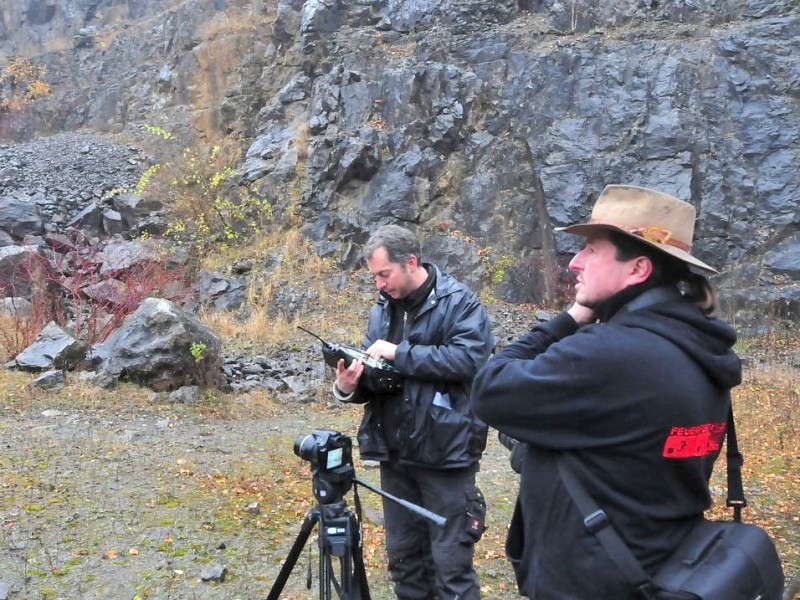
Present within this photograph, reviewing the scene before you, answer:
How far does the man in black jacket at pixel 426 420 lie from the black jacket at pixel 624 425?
1.11 m

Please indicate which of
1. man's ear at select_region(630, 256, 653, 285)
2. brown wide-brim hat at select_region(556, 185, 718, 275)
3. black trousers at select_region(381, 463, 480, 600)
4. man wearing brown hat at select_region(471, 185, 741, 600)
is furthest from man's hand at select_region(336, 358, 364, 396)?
man's ear at select_region(630, 256, 653, 285)

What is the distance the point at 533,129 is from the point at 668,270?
12.7 meters

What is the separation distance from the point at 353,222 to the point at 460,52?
4.36m

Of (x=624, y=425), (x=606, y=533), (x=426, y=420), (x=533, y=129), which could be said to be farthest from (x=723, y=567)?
(x=533, y=129)

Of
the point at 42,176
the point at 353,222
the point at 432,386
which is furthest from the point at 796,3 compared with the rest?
the point at 42,176

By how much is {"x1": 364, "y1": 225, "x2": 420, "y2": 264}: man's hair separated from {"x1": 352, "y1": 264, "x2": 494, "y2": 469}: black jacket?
0.18m

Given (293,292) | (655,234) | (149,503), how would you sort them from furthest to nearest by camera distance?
(293,292) → (149,503) → (655,234)

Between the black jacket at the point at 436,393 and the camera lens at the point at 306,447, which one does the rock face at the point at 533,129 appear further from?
the camera lens at the point at 306,447

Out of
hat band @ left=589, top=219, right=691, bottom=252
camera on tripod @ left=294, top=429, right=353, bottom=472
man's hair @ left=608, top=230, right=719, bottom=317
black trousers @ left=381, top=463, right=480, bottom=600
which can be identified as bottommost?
black trousers @ left=381, top=463, right=480, bottom=600

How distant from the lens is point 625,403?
1.68m

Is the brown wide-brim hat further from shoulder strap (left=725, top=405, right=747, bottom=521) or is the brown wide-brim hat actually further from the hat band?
shoulder strap (left=725, top=405, right=747, bottom=521)

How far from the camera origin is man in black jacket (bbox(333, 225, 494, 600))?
9.58 ft

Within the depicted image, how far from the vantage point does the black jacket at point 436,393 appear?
291 centimetres

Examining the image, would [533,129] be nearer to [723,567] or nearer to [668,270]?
[668,270]
